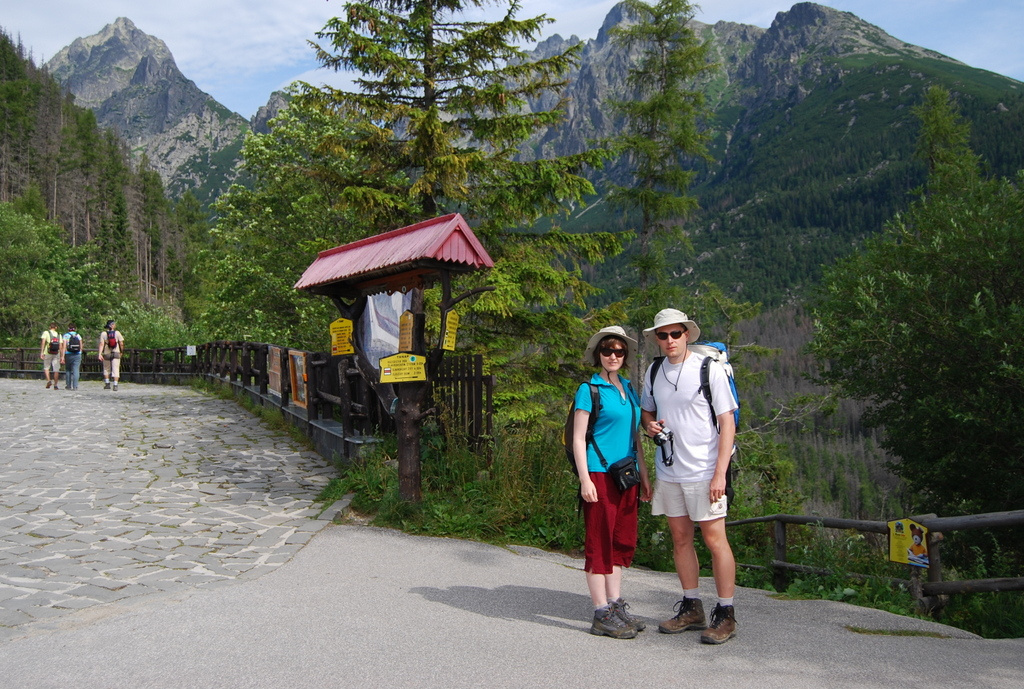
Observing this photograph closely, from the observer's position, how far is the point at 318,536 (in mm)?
6891

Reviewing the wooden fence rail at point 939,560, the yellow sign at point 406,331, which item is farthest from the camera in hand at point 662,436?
the yellow sign at point 406,331

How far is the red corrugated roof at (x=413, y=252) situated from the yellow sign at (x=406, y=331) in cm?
47

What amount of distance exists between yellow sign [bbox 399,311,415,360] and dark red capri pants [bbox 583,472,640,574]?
11.3ft

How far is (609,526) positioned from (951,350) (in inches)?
466

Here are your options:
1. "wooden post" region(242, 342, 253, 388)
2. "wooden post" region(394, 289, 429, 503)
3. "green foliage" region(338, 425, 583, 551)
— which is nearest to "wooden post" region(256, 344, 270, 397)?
"wooden post" region(242, 342, 253, 388)

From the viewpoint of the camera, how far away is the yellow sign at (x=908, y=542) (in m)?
5.41

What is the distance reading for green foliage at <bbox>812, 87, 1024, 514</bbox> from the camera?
12.9 metres

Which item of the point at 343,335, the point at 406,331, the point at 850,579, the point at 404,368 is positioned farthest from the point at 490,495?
the point at 850,579

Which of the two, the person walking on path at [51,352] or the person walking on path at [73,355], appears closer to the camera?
the person walking on path at [73,355]

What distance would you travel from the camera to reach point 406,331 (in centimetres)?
763

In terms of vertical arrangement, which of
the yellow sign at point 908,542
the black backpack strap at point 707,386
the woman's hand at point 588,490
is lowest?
the yellow sign at point 908,542

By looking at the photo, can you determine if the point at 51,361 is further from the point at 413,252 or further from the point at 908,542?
the point at 908,542

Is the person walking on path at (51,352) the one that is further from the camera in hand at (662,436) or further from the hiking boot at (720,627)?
the hiking boot at (720,627)

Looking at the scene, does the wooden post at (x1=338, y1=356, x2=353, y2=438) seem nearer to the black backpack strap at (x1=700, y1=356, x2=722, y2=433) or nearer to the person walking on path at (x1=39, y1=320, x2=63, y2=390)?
the black backpack strap at (x1=700, y1=356, x2=722, y2=433)
